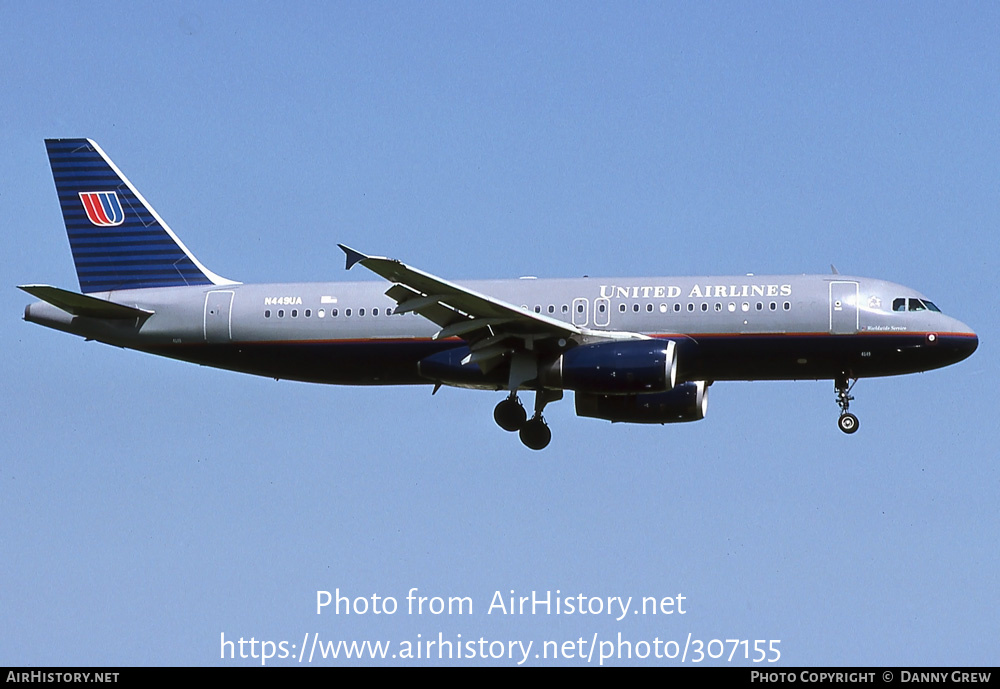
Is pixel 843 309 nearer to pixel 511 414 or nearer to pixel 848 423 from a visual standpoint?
pixel 848 423

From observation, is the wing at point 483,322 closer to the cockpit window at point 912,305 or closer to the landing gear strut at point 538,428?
the landing gear strut at point 538,428

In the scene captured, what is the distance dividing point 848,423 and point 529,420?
26.5 feet

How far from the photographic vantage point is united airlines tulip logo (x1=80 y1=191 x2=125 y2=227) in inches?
1938

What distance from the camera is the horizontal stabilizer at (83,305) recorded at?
45.1 m

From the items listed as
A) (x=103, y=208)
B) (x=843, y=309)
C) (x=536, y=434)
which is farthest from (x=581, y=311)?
(x=103, y=208)

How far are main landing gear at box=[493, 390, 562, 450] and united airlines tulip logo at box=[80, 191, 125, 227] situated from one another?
12.1 m

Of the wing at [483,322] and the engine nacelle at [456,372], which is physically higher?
the wing at [483,322]

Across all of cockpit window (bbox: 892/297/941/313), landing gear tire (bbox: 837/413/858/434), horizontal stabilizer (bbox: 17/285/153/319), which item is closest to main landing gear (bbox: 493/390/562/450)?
landing gear tire (bbox: 837/413/858/434)

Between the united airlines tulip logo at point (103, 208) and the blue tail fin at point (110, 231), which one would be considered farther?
the united airlines tulip logo at point (103, 208)

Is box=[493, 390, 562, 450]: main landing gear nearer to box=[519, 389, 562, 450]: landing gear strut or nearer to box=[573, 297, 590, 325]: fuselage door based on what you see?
box=[519, 389, 562, 450]: landing gear strut

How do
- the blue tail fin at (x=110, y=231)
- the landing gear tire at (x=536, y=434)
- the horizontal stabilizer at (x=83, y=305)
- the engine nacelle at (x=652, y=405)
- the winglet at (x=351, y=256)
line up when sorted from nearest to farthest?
the winglet at (x=351, y=256), the horizontal stabilizer at (x=83, y=305), the landing gear tire at (x=536, y=434), the engine nacelle at (x=652, y=405), the blue tail fin at (x=110, y=231)

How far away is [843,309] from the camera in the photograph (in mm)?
43094

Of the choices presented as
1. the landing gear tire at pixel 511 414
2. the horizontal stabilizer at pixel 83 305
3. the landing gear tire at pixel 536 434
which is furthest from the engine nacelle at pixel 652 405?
the horizontal stabilizer at pixel 83 305

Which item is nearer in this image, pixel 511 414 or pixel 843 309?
pixel 843 309
